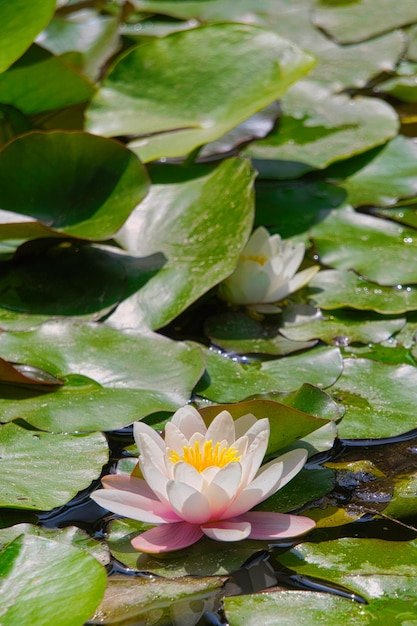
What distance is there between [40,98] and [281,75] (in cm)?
70

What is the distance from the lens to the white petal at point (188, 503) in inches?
47.9

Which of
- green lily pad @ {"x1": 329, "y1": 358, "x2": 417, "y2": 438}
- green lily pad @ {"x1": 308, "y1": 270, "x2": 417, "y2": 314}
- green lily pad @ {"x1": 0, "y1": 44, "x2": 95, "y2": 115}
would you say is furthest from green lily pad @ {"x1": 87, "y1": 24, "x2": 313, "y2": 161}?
green lily pad @ {"x1": 329, "y1": 358, "x2": 417, "y2": 438}

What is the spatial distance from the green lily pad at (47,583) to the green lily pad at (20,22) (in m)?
1.33

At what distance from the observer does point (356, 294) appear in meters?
2.02

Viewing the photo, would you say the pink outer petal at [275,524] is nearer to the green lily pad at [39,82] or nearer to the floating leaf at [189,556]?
the floating leaf at [189,556]

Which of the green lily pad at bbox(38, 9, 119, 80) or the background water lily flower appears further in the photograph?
the green lily pad at bbox(38, 9, 119, 80)

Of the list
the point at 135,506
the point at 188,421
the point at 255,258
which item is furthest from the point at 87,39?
the point at 135,506

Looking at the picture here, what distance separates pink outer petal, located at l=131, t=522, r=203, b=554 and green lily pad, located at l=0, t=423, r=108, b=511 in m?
0.17

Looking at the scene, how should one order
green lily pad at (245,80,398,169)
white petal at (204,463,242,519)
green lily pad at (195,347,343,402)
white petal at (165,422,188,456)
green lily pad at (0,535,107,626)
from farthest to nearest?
green lily pad at (245,80,398,169) < green lily pad at (195,347,343,402) < white petal at (165,422,188,456) < white petal at (204,463,242,519) < green lily pad at (0,535,107,626)

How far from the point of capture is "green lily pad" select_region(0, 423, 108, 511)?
136cm

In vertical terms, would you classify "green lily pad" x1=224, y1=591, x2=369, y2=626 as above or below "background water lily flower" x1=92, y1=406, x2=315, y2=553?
below

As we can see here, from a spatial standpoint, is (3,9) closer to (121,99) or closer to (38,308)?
(121,99)

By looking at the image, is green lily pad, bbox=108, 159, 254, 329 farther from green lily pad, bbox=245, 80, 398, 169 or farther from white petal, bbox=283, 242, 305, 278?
green lily pad, bbox=245, 80, 398, 169

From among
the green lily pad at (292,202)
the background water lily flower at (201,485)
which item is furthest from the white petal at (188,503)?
the green lily pad at (292,202)
